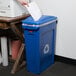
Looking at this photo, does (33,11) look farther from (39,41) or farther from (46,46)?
(46,46)

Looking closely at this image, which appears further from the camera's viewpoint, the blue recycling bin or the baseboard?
the baseboard

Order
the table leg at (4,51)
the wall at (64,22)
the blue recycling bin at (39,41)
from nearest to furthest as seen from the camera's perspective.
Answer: the blue recycling bin at (39,41)
the wall at (64,22)
the table leg at (4,51)

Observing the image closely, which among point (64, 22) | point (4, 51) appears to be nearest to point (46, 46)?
point (64, 22)

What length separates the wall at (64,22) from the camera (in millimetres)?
2521

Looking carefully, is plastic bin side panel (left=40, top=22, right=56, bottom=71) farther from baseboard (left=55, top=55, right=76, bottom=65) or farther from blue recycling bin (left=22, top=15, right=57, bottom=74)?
baseboard (left=55, top=55, right=76, bottom=65)

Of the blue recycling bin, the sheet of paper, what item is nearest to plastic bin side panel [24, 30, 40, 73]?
the blue recycling bin

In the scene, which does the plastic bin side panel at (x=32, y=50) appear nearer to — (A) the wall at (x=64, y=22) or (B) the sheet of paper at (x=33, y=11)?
(B) the sheet of paper at (x=33, y=11)

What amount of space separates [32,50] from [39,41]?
0.55 feet

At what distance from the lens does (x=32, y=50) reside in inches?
A: 93.4

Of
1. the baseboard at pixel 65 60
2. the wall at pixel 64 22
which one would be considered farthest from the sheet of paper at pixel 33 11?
the baseboard at pixel 65 60

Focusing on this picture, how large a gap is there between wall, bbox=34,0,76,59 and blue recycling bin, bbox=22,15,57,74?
113 mm

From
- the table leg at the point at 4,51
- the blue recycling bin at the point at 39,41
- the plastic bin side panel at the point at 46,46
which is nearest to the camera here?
the blue recycling bin at the point at 39,41

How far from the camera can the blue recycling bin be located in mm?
2268

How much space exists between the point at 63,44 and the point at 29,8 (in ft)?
2.65
